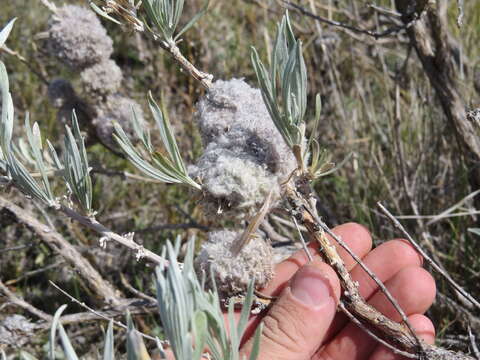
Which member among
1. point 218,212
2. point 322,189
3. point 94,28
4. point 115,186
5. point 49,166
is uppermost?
point 94,28

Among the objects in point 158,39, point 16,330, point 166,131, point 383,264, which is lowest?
point 16,330

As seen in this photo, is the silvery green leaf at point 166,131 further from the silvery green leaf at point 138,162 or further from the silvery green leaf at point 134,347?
the silvery green leaf at point 134,347

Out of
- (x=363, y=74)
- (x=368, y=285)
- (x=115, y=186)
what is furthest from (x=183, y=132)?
(x=368, y=285)

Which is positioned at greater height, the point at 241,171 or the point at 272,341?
the point at 241,171

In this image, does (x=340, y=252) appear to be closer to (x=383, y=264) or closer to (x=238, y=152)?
(x=383, y=264)

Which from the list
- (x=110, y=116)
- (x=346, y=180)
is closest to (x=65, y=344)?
(x=110, y=116)

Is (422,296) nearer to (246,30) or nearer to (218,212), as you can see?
(218,212)


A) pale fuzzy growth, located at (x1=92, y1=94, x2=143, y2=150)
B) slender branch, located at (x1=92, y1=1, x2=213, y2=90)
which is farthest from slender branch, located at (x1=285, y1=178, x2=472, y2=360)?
pale fuzzy growth, located at (x1=92, y1=94, x2=143, y2=150)

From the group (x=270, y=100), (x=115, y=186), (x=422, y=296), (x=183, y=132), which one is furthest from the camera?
(x=115, y=186)
